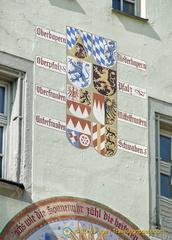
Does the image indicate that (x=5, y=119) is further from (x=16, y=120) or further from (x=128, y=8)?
(x=128, y=8)

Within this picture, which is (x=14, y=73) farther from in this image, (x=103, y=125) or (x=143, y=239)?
(x=143, y=239)

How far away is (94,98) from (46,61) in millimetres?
852

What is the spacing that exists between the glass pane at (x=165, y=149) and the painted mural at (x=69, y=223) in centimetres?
143

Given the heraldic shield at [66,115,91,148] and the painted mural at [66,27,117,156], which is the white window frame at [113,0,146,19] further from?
the heraldic shield at [66,115,91,148]

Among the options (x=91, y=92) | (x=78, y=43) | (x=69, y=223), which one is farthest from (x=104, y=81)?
(x=69, y=223)

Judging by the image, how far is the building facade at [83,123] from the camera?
15.2 meters

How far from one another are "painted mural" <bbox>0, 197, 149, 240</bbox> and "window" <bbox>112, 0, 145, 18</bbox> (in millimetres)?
3285

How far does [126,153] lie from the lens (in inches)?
635

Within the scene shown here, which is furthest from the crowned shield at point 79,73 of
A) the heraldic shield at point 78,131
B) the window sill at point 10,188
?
the window sill at point 10,188

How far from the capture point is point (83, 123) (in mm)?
15891

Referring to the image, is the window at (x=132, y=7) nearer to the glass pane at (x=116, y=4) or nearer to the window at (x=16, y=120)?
the glass pane at (x=116, y=4)

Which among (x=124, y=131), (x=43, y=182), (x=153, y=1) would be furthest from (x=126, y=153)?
(x=153, y=1)

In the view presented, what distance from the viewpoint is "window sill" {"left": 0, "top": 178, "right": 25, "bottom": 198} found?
14773 mm

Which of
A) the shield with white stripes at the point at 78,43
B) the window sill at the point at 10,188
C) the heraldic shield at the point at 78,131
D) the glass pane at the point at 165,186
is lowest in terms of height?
the window sill at the point at 10,188
